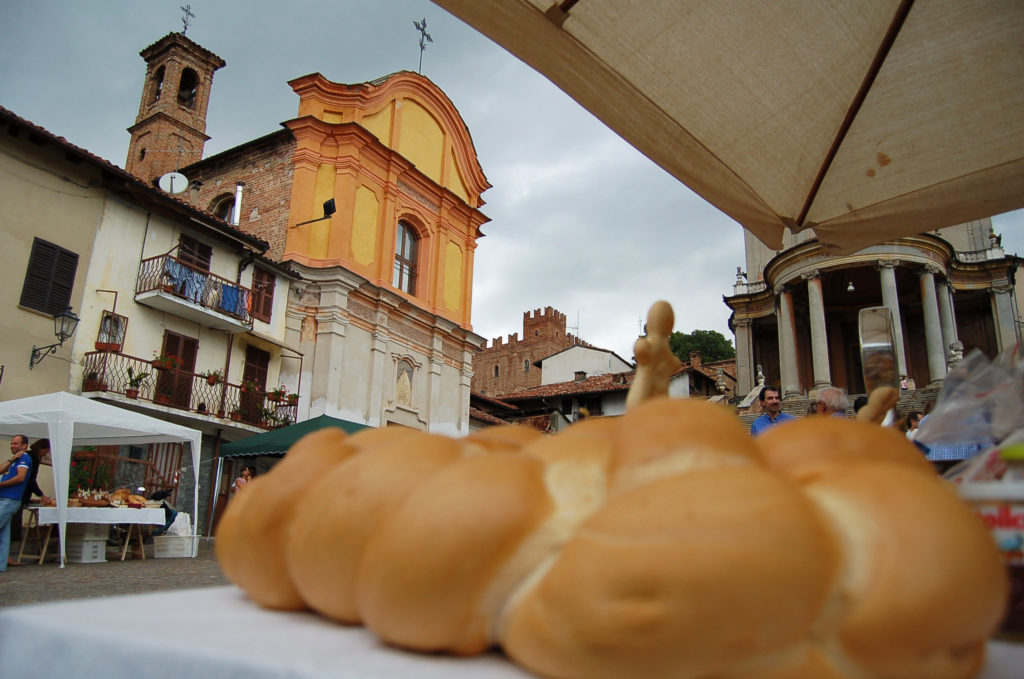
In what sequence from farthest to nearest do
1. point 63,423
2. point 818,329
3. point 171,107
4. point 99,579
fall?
point 171,107, point 818,329, point 63,423, point 99,579

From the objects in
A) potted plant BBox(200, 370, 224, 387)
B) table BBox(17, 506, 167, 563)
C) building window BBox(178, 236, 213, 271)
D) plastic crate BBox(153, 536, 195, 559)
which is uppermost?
building window BBox(178, 236, 213, 271)

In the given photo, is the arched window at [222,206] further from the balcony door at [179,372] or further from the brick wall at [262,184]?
the balcony door at [179,372]

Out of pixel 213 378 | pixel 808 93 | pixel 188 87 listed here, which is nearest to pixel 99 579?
pixel 808 93

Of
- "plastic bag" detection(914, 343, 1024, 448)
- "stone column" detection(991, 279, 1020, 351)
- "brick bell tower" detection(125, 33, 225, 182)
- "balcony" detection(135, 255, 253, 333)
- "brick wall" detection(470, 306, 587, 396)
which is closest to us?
"plastic bag" detection(914, 343, 1024, 448)

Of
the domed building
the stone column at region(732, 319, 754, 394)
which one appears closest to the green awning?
the domed building

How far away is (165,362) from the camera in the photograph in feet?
50.1

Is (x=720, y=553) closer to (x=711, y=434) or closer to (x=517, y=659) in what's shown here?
(x=711, y=434)

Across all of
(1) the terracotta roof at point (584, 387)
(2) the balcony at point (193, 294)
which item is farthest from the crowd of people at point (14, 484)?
(1) the terracotta roof at point (584, 387)

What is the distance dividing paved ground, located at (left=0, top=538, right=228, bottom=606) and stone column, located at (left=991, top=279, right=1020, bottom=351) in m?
28.4

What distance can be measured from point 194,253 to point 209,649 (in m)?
17.9

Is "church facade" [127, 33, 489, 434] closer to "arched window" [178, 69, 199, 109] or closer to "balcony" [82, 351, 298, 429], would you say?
"balcony" [82, 351, 298, 429]

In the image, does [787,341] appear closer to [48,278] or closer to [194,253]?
[194,253]

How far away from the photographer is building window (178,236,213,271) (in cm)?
1649

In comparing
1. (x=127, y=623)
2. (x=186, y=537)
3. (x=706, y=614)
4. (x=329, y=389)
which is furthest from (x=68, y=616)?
(x=329, y=389)
